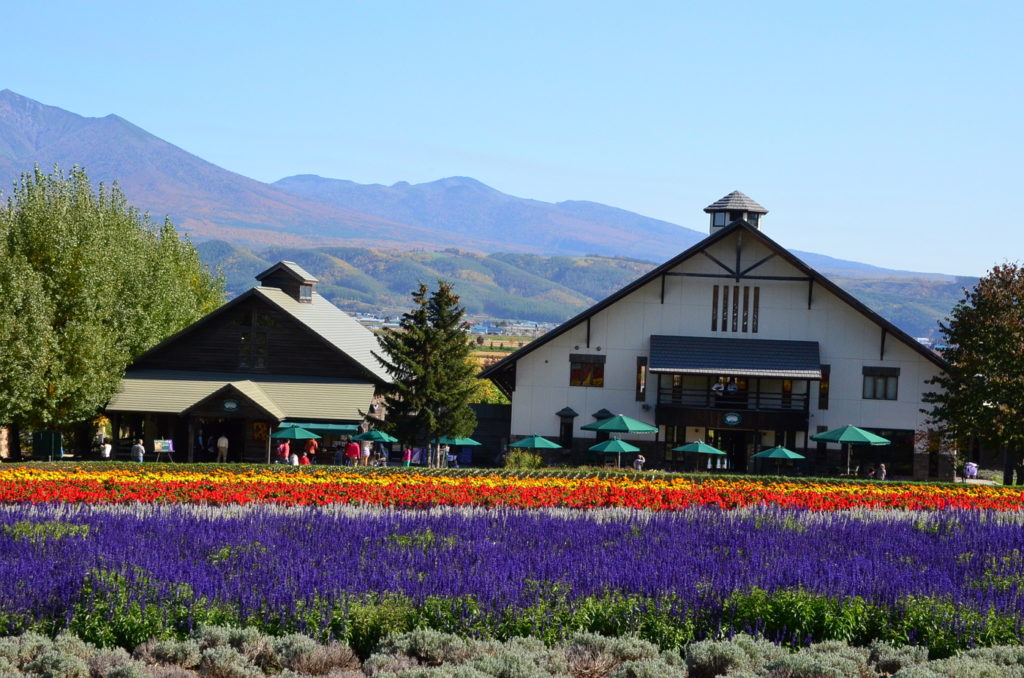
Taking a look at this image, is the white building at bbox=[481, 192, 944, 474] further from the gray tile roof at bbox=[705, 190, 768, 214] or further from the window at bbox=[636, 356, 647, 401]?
the gray tile roof at bbox=[705, 190, 768, 214]

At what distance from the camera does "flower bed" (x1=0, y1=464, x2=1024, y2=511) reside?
23.8 meters

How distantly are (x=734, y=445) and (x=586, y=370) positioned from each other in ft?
21.9

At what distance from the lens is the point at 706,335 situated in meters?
50.7

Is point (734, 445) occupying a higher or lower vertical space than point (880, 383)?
lower

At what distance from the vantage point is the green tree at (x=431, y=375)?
4441 cm

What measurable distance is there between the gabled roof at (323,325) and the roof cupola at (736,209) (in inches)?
668

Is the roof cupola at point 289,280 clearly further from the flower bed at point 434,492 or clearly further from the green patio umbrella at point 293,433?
the flower bed at point 434,492

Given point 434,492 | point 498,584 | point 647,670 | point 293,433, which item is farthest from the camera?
point 293,433

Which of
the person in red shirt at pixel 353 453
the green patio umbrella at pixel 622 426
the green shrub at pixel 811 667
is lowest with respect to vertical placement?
the green shrub at pixel 811 667

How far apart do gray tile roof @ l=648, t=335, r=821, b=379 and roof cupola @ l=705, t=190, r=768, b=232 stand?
848 cm

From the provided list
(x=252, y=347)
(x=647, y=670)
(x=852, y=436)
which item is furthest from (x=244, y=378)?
(x=647, y=670)

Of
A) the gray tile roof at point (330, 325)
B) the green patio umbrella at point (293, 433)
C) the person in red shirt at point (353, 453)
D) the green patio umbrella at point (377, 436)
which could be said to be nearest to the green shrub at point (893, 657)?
the person in red shirt at point (353, 453)

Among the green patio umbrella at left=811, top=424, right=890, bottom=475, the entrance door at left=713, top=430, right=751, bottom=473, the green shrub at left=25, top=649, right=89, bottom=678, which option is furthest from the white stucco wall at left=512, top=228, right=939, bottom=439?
the green shrub at left=25, top=649, right=89, bottom=678

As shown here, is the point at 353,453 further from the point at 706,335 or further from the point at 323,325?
the point at 706,335
